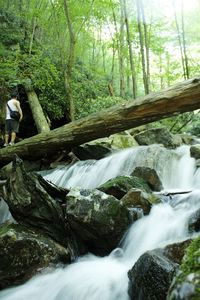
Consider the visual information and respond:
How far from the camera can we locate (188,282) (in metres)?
1.41

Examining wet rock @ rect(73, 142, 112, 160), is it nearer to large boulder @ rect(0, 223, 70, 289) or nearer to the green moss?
large boulder @ rect(0, 223, 70, 289)

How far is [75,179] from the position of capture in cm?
789

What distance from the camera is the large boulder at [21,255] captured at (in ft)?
13.6

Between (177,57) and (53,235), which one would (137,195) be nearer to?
(53,235)

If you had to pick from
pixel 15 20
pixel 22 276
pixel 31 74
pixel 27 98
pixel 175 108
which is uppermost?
pixel 15 20

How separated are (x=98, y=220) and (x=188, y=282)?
3076 millimetres

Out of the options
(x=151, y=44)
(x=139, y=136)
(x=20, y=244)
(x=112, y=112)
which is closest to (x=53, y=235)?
(x=20, y=244)

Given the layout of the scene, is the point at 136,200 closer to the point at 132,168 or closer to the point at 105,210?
the point at 105,210

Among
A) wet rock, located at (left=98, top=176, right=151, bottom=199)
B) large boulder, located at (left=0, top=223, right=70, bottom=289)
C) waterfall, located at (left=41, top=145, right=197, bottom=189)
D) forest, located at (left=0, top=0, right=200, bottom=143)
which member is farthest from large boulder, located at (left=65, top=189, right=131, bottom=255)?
forest, located at (left=0, top=0, right=200, bottom=143)

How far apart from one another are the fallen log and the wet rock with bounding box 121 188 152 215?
1.98 m

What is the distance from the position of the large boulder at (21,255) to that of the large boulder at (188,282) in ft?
10.1

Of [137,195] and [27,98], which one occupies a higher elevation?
[27,98]

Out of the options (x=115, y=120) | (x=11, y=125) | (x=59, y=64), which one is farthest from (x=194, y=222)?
(x=59, y=64)

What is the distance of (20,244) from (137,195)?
1859 millimetres
